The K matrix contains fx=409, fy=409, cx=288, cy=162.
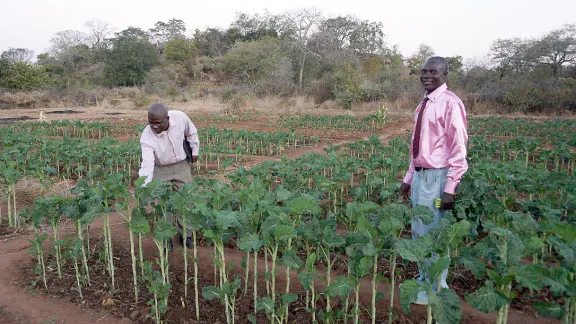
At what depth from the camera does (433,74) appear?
3.04 meters

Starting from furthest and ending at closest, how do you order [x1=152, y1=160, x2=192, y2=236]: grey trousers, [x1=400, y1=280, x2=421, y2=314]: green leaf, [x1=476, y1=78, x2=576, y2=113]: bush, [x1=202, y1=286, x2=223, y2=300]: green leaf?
1. [x1=476, y1=78, x2=576, y2=113]: bush
2. [x1=152, y1=160, x2=192, y2=236]: grey trousers
3. [x1=202, y1=286, x2=223, y2=300]: green leaf
4. [x1=400, y1=280, x2=421, y2=314]: green leaf

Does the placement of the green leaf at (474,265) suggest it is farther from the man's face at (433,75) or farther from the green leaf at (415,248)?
the man's face at (433,75)

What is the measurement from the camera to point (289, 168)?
6.29m

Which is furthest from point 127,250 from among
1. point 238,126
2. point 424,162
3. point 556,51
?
point 556,51

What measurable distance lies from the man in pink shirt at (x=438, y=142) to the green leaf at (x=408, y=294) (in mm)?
878

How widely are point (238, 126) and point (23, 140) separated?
877cm

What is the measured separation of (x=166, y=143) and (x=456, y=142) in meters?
2.87

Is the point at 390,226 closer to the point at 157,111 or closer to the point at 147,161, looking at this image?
the point at 157,111

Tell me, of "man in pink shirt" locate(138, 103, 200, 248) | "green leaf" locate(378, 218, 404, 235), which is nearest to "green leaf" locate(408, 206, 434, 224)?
"green leaf" locate(378, 218, 404, 235)

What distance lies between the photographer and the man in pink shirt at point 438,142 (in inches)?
118

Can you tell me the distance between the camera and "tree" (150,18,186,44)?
57.9m

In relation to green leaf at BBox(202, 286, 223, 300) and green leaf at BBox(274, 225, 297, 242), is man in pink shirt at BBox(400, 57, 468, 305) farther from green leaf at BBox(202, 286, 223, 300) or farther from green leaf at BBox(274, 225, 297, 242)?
green leaf at BBox(202, 286, 223, 300)

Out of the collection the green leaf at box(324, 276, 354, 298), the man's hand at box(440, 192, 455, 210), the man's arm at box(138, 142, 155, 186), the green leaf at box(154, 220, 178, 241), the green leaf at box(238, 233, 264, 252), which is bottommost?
the green leaf at box(324, 276, 354, 298)

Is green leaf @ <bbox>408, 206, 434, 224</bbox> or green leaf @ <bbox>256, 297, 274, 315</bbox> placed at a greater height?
green leaf @ <bbox>408, 206, 434, 224</bbox>
